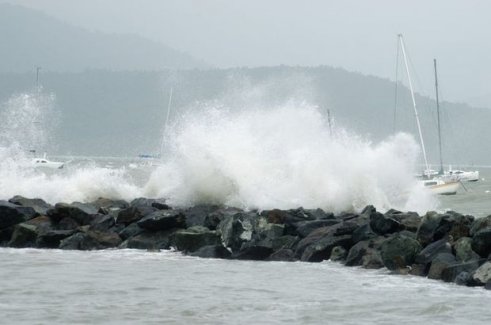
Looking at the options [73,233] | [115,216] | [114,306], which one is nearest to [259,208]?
[115,216]

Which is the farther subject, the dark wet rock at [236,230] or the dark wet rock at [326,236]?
the dark wet rock at [236,230]

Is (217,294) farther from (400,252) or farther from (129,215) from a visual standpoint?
(129,215)

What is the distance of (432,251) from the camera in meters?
12.5

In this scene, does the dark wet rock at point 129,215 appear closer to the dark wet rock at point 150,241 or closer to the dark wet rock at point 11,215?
the dark wet rock at point 150,241

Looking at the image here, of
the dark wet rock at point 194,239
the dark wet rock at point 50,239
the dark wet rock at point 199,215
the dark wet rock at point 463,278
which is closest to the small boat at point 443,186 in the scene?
the dark wet rock at point 199,215

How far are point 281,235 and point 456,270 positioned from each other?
4.03 metres

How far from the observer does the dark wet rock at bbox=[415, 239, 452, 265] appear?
12352 mm

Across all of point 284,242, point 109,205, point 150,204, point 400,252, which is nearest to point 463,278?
point 400,252

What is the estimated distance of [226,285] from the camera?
11.4 m

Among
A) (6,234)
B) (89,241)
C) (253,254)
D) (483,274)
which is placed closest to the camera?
(483,274)

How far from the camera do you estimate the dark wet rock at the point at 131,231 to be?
15939 millimetres

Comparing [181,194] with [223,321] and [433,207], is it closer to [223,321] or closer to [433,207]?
[433,207]

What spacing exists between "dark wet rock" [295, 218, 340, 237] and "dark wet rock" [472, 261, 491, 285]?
13.6 ft

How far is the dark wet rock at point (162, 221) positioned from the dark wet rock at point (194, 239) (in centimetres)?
71
